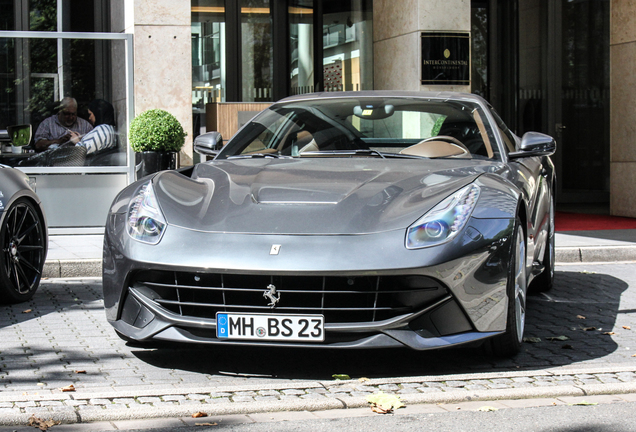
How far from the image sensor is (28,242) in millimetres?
6648

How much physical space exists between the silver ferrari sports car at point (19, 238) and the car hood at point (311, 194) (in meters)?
1.75

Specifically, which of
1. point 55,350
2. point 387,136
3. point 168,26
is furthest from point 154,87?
point 55,350

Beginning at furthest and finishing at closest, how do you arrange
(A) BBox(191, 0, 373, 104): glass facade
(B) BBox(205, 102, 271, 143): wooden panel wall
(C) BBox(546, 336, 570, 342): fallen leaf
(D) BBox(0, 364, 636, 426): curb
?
1. (A) BBox(191, 0, 373, 104): glass facade
2. (B) BBox(205, 102, 271, 143): wooden panel wall
3. (C) BBox(546, 336, 570, 342): fallen leaf
4. (D) BBox(0, 364, 636, 426): curb

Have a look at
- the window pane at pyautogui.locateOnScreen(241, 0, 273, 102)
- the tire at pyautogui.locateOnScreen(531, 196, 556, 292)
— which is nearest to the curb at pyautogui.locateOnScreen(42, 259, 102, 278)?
the tire at pyautogui.locateOnScreen(531, 196, 556, 292)

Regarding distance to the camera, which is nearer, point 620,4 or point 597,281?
point 597,281

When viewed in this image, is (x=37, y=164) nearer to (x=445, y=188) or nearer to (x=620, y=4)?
(x=445, y=188)

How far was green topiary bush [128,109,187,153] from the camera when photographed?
35.7ft

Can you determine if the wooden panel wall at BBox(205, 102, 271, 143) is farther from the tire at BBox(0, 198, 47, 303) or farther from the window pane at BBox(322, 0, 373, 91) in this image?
the tire at BBox(0, 198, 47, 303)

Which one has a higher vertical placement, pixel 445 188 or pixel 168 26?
pixel 168 26

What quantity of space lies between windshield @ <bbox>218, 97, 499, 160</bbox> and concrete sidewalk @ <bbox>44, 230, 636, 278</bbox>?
9.07 ft

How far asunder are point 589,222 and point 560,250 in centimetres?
362

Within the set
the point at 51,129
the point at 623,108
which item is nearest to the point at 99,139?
the point at 51,129

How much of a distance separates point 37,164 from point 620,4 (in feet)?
27.6

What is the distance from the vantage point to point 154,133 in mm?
10859
